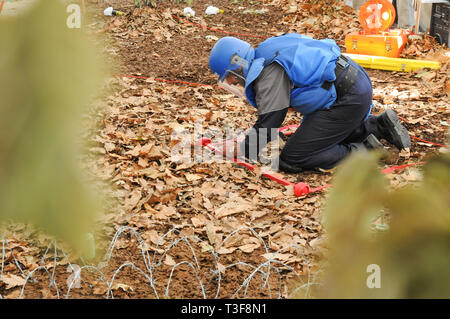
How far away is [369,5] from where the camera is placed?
8.23 meters

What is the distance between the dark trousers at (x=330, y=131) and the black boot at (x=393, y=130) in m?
0.21

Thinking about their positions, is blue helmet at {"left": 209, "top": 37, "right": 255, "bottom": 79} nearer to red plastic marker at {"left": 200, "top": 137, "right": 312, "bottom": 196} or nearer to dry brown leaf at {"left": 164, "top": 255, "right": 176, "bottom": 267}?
red plastic marker at {"left": 200, "top": 137, "right": 312, "bottom": 196}

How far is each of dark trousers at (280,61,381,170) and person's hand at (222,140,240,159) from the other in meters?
0.51

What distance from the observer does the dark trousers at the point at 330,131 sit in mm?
5352

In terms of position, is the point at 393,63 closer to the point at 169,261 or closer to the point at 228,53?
the point at 228,53

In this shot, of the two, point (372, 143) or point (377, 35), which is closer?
point (372, 143)

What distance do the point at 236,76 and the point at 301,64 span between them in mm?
618

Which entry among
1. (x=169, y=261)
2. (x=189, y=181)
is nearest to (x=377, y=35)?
(x=189, y=181)

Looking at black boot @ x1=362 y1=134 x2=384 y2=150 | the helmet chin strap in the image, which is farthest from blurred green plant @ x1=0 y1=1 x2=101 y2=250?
black boot @ x1=362 y1=134 x2=384 y2=150

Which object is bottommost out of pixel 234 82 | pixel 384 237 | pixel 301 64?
pixel 234 82

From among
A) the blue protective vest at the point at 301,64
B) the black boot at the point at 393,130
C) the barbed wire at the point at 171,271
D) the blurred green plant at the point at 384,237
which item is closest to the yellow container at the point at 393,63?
the black boot at the point at 393,130

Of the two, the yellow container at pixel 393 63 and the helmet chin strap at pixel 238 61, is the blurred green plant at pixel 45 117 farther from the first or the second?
the yellow container at pixel 393 63

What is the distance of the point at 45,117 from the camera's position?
574mm

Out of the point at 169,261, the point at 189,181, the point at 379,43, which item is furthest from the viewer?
the point at 379,43
